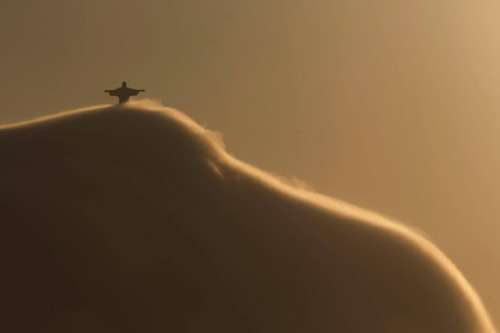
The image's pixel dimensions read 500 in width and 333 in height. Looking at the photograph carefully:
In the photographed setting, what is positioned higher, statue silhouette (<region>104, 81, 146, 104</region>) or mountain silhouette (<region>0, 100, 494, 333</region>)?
statue silhouette (<region>104, 81, 146, 104</region>)

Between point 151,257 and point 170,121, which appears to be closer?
point 151,257

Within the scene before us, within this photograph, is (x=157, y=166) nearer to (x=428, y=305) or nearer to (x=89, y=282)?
(x=89, y=282)

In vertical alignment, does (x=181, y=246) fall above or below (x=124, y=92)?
below

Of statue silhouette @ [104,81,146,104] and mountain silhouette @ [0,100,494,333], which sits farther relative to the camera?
statue silhouette @ [104,81,146,104]

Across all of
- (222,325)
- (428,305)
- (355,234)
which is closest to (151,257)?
(222,325)

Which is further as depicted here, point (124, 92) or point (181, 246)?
point (124, 92)

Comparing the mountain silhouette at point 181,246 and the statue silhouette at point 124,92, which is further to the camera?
the statue silhouette at point 124,92

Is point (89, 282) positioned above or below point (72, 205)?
below

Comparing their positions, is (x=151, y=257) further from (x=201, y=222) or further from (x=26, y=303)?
(x=26, y=303)

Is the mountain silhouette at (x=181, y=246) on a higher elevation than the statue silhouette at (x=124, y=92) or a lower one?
lower

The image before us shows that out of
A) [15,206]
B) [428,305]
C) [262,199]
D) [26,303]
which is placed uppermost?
[262,199]
